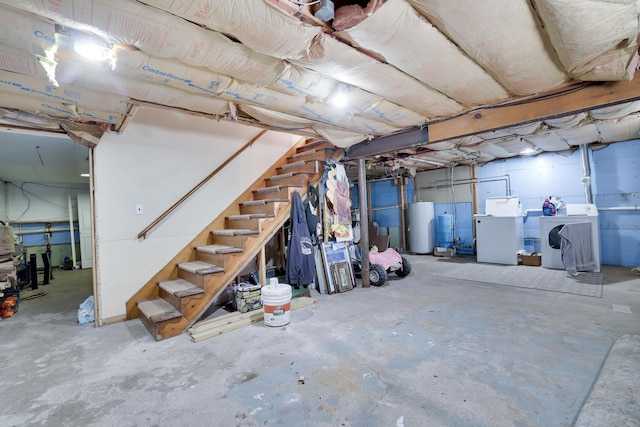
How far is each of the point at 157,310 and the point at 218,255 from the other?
849mm

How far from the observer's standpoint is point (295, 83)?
7.86ft

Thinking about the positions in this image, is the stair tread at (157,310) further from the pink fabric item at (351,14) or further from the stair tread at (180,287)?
the pink fabric item at (351,14)

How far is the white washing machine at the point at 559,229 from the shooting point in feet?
16.9

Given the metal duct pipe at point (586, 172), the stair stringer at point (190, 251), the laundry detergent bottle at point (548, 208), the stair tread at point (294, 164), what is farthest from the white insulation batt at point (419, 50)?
the metal duct pipe at point (586, 172)

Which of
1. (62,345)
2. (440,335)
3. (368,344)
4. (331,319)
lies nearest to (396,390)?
(368,344)

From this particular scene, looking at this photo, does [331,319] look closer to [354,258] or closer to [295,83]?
[354,258]

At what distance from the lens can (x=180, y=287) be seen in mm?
3363

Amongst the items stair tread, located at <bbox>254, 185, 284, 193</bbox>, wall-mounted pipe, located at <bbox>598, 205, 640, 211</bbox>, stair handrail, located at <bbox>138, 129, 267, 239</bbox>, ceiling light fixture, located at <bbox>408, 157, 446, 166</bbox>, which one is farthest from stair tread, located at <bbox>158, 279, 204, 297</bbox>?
wall-mounted pipe, located at <bbox>598, 205, 640, 211</bbox>

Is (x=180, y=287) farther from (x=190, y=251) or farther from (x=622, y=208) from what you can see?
(x=622, y=208)

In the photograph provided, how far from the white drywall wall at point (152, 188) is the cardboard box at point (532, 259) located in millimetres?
5822

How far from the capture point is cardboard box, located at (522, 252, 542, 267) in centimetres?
580

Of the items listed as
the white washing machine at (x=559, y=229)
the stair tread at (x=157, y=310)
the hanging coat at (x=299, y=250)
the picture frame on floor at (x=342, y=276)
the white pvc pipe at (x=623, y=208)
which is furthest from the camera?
the white pvc pipe at (x=623, y=208)

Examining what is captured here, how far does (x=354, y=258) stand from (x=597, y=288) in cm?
350

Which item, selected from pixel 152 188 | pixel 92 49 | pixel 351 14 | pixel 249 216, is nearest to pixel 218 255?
pixel 249 216
